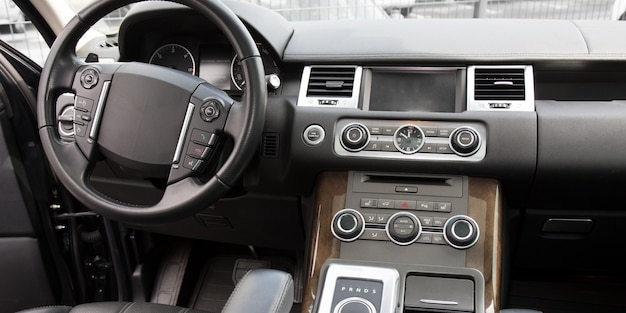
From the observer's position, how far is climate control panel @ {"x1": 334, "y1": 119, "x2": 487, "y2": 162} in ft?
4.43

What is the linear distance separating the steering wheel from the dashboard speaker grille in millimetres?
541

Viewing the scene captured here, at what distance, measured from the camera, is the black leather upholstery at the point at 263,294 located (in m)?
1.03

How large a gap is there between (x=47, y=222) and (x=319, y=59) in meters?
0.95

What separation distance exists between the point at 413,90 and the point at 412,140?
6.0 inches

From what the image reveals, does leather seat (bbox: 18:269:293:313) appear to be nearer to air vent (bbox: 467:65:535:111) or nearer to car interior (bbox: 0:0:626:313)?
car interior (bbox: 0:0:626:313)

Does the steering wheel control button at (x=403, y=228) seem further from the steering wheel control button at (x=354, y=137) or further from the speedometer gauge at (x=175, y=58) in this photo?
the speedometer gauge at (x=175, y=58)

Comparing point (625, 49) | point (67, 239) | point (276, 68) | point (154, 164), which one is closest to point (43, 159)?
point (67, 239)

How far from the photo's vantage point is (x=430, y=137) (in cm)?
137

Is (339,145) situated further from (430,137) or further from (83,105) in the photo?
(83,105)

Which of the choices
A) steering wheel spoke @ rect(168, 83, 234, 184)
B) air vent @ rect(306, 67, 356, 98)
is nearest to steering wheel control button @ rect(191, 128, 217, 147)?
steering wheel spoke @ rect(168, 83, 234, 184)

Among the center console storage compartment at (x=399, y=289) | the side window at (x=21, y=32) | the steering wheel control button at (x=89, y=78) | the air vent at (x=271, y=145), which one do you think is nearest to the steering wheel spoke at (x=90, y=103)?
the steering wheel control button at (x=89, y=78)

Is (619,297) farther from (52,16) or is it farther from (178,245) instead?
(52,16)

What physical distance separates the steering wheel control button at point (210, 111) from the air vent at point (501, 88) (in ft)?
1.97

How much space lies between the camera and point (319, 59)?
1507 mm
